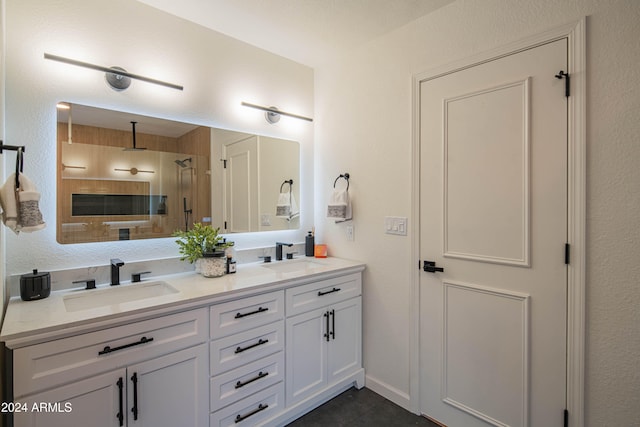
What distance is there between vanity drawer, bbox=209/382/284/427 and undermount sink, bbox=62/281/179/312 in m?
0.71

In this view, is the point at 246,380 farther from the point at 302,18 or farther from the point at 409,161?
the point at 302,18

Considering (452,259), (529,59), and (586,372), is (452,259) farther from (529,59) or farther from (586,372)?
(529,59)

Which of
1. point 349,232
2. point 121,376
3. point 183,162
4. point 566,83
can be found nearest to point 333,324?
point 349,232

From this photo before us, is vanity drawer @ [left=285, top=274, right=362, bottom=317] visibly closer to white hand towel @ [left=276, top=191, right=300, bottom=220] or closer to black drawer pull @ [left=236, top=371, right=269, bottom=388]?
black drawer pull @ [left=236, top=371, right=269, bottom=388]

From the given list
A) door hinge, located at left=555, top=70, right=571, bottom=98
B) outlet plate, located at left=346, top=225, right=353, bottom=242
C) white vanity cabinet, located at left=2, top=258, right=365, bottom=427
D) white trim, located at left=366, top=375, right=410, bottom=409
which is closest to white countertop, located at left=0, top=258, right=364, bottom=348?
white vanity cabinet, located at left=2, top=258, right=365, bottom=427

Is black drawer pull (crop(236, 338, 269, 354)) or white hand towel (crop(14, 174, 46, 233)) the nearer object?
white hand towel (crop(14, 174, 46, 233))

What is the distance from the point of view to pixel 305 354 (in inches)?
80.0

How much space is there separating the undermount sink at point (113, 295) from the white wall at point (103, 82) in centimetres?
20

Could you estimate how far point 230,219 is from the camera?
237 cm

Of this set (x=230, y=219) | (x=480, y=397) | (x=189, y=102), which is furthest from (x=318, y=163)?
(x=480, y=397)

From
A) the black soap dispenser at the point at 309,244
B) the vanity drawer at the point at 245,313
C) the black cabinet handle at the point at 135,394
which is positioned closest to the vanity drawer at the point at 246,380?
the vanity drawer at the point at 245,313

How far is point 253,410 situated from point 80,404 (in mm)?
859

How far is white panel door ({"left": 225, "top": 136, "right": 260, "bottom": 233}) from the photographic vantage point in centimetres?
237

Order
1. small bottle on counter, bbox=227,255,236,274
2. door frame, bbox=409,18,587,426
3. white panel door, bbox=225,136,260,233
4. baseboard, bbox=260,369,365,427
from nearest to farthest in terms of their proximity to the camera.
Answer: door frame, bbox=409,18,587,426, baseboard, bbox=260,369,365,427, small bottle on counter, bbox=227,255,236,274, white panel door, bbox=225,136,260,233
